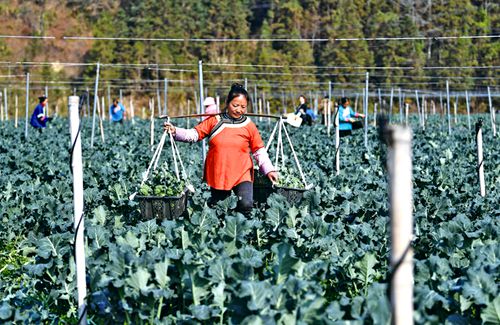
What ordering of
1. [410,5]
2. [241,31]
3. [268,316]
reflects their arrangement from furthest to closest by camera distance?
1. [410,5]
2. [241,31]
3. [268,316]

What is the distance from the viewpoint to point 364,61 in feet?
195

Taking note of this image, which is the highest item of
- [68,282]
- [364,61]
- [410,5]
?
[410,5]

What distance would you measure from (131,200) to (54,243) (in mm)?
1823

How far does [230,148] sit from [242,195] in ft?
1.35

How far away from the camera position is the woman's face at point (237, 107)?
20.2 feet

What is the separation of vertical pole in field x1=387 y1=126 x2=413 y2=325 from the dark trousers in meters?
3.88

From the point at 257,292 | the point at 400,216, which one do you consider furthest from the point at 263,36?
the point at 400,216

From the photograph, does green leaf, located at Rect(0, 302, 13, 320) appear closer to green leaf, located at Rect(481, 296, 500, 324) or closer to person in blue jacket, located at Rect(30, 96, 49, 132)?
green leaf, located at Rect(481, 296, 500, 324)

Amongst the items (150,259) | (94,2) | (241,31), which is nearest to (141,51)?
(241,31)

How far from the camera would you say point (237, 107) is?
6.20 m

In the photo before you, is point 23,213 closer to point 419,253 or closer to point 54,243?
point 54,243

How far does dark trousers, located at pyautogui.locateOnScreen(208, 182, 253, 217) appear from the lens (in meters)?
6.34

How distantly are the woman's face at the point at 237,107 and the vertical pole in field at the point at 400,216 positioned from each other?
379 centimetres

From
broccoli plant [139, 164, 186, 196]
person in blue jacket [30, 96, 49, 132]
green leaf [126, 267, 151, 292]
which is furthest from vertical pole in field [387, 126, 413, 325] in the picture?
person in blue jacket [30, 96, 49, 132]
